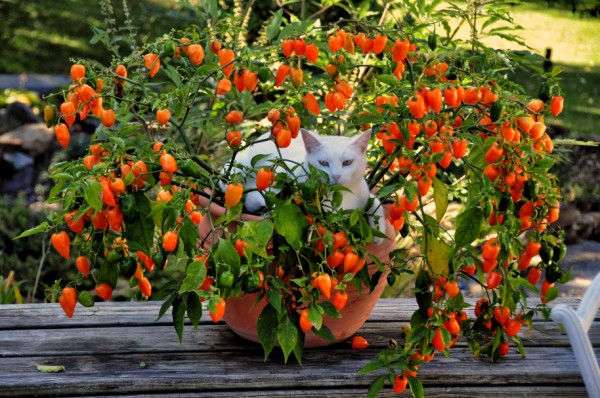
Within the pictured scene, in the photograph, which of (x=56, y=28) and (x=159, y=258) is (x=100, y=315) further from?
(x=56, y=28)

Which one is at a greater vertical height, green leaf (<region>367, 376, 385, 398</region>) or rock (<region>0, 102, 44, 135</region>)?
green leaf (<region>367, 376, 385, 398</region>)

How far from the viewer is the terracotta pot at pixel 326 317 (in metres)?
1.92

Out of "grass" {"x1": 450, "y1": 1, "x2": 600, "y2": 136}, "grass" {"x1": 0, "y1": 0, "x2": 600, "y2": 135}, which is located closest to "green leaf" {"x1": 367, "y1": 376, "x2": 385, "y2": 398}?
"grass" {"x1": 450, "y1": 1, "x2": 600, "y2": 136}

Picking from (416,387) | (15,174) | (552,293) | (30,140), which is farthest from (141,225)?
(30,140)

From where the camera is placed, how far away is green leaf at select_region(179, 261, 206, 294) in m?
1.53

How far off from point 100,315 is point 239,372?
0.50 metres

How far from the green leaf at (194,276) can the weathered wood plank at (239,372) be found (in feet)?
1.16

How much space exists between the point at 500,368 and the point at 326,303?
0.46m

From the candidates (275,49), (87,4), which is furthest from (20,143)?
(87,4)

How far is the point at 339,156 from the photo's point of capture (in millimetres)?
1896

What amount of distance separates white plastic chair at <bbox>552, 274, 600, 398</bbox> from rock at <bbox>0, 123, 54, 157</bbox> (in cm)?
454

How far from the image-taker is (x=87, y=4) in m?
10.5

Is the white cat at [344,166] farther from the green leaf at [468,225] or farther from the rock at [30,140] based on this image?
the rock at [30,140]

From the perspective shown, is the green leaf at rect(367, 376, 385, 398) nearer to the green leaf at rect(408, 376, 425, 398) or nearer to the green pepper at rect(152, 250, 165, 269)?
the green leaf at rect(408, 376, 425, 398)
